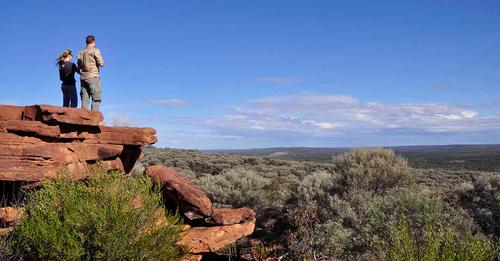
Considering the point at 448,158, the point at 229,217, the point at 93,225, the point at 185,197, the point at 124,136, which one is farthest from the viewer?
the point at 448,158

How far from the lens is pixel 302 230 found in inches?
660

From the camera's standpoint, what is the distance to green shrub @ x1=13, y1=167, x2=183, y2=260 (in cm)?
1016

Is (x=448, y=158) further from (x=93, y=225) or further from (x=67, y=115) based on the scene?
(x=93, y=225)

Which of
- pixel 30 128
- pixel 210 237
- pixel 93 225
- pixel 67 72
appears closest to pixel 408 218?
pixel 210 237

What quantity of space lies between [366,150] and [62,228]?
15.8 meters

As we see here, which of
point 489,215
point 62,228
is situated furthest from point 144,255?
point 489,215

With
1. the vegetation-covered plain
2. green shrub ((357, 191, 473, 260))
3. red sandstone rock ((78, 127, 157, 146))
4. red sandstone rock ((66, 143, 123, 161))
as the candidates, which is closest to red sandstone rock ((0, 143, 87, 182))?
red sandstone rock ((66, 143, 123, 161))

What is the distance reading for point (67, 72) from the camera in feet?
43.4

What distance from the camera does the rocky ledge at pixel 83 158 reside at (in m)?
11.0

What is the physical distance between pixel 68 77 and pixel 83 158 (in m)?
2.48

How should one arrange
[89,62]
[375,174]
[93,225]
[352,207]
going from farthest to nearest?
1. [375,174]
2. [352,207]
3. [89,62]
4. [93,225]

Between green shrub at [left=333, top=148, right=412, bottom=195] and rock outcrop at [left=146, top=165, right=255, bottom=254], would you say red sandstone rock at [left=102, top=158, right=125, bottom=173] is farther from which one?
green shrub at [left=333, top=148, right=412, bottom=195]

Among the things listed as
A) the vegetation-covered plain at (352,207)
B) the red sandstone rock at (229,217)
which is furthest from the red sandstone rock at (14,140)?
the vegetation-covered plain at (352,207)

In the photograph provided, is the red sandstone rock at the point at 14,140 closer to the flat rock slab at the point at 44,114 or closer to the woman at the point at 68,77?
the flat rock slab at the point at 44,114
